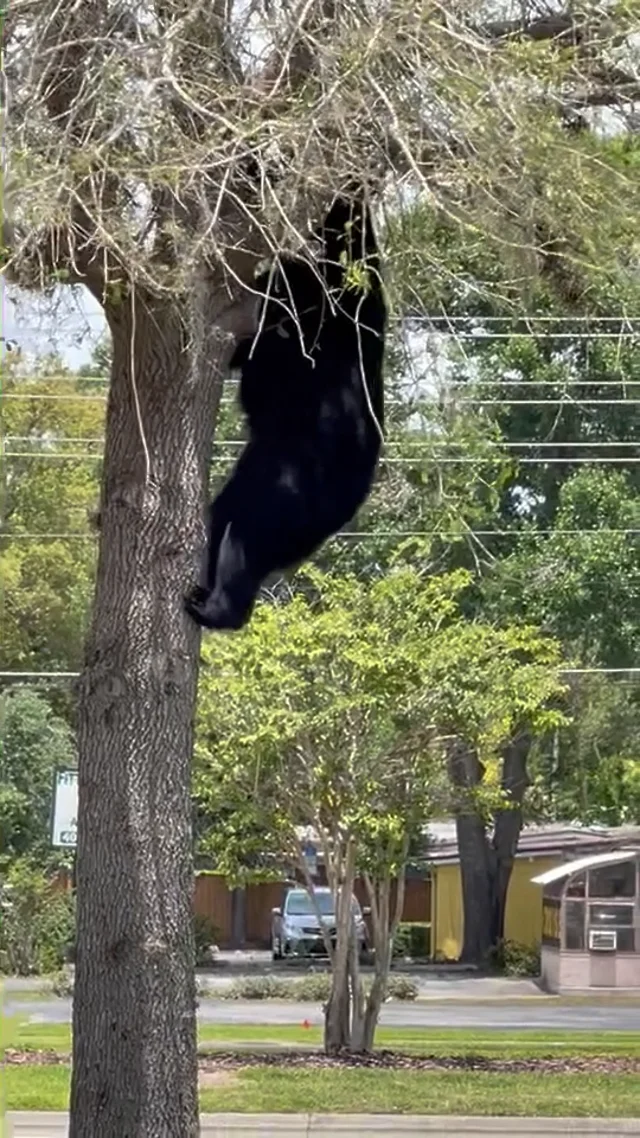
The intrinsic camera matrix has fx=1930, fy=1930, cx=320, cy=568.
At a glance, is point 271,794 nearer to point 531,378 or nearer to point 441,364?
point 531,378

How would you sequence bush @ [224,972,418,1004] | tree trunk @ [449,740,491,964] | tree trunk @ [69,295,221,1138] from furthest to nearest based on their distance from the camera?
1. tree trunk @ [449,740,491,964]
2. bush @ [224,972,418,1004]
3. tree trunk @ [69,295,221,1138]

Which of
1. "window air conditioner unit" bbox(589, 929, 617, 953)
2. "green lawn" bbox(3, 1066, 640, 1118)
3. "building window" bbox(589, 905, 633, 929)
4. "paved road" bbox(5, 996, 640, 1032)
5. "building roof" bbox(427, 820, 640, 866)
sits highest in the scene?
"building roof" bbox(427, 820, 640, 866)

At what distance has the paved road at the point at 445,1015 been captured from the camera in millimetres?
20203

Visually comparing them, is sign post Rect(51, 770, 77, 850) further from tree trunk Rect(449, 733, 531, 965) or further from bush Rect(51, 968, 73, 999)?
tree trunk Rect(449, 733, 531, 965)

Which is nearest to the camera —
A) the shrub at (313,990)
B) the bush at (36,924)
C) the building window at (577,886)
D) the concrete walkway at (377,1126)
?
the concrete walkway at (377,1126)

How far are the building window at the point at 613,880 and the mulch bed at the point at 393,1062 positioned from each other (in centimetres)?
1374

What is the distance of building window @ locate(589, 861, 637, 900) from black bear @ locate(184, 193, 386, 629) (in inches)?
1000

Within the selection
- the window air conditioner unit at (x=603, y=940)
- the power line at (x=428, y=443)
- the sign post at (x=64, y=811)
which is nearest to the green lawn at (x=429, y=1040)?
the sign post at (x=64, y=811)

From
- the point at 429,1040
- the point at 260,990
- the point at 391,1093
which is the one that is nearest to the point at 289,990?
the point at 260,990

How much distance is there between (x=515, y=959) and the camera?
33500 millimetres

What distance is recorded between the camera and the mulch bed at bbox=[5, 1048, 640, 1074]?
14.7 meters

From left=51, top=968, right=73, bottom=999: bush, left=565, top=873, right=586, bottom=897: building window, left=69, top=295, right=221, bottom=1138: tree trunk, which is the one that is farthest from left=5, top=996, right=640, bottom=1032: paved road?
left=69, top=295, right=221, bottom=1138: tree trunk

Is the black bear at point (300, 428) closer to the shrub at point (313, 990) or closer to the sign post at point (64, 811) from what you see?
the sign post at point (64, 811)

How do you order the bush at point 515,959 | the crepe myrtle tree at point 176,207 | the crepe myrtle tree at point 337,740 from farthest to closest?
the bush at point 515,959 < the crepe myrtle tree at point 337,740 < the crepe myrtle tree at point 176,207
